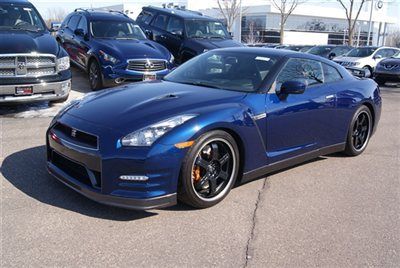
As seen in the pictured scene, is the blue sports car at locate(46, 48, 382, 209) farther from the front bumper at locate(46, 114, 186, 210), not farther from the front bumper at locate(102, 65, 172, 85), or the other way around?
the front bumper at locate(102, 65, 172, 85)

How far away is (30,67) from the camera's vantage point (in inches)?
287

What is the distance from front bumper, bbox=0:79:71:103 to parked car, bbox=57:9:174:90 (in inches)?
72.8

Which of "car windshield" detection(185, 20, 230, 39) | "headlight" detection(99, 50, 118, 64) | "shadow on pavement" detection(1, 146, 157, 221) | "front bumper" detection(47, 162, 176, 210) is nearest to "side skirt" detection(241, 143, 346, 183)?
"front bumper" detection(47, 162, 176, 210)

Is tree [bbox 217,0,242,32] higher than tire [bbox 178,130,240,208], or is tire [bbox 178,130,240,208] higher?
tree [bbox 217,0,242,32]

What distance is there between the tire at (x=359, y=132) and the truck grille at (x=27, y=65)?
5.02 meters

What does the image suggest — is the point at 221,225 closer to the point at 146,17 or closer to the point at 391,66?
the point at 146,17

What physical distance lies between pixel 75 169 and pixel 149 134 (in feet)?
2.71

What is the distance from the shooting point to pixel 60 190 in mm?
4293

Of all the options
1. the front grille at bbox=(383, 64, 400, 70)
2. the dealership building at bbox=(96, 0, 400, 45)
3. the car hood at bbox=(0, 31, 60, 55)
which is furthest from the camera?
the dealership building at bbox=(96, 0, 400, 45)

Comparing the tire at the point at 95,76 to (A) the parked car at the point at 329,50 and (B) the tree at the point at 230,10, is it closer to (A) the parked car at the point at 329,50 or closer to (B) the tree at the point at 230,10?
(A) the parked car at the point at 329,50

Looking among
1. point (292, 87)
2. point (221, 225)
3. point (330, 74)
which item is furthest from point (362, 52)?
point (221, 225)

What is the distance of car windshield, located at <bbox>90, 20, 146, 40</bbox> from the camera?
10.7 metres

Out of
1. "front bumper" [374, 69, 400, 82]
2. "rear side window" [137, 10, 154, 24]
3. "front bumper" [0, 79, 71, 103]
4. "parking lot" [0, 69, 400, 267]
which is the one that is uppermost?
"rear side window" [137, 10, 154, 24]

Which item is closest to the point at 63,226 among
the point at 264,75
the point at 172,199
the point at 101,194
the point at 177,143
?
the point at 101,194
